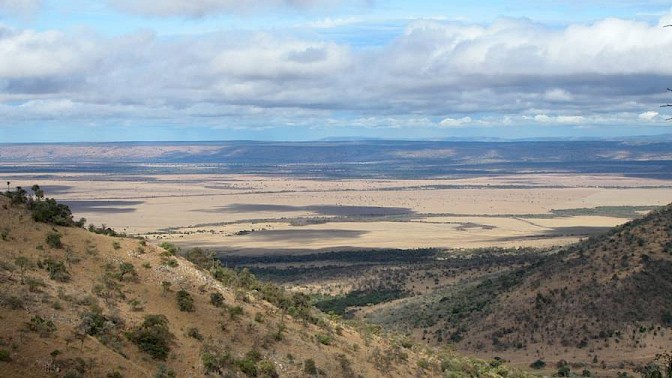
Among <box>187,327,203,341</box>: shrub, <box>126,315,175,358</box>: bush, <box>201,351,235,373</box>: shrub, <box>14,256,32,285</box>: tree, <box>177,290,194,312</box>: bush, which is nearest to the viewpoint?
<box>126,315,175,358</box>: bush

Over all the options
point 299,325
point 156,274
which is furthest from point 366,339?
point 156,274

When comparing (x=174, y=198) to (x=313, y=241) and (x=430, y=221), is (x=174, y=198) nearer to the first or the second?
(x=430, y=221)

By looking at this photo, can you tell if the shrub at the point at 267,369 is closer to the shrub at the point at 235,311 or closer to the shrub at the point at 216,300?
the shrub at the point at 235,311

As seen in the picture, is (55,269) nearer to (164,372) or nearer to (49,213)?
(49,213)

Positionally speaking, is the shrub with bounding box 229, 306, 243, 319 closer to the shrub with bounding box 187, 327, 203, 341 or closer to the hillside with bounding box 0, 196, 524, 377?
the hillside with bounding box 0, 196, 524, 377

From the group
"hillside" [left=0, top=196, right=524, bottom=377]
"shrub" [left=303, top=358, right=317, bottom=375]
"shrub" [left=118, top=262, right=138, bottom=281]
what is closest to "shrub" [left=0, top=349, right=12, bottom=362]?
"hillside" [left=0, top=196, right=524, bottom=377]

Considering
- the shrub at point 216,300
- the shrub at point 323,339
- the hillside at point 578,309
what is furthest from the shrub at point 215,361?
the hillside at point 578,309
